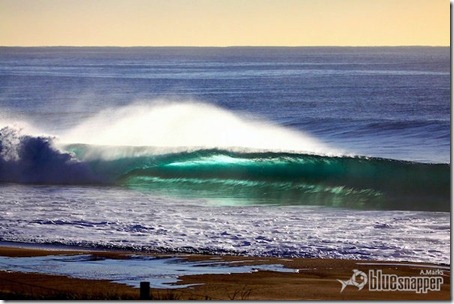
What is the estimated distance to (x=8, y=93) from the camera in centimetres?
940

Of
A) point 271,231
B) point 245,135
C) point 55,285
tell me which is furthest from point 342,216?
point 55,285

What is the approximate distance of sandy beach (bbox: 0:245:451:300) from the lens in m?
8.07

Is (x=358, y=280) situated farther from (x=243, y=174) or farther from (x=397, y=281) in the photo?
(x=243, y=174)

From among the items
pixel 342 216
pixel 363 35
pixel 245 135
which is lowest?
pixel 342 216

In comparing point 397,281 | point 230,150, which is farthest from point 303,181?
point 397,281

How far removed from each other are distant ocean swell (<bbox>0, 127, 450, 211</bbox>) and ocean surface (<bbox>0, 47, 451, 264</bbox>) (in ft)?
0.04

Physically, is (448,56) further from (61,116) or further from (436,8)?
(61,116)

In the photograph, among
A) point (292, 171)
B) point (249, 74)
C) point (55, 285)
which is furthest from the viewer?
point (249, 74)

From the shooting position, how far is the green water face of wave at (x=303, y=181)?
8.89 meters

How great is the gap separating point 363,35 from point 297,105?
803 mm

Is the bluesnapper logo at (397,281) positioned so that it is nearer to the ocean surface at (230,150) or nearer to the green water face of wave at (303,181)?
the ocean surface at (230,150)

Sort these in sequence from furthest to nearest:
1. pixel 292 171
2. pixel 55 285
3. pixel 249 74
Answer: pixel 249 74
pixel 292 171
pixel 55 285

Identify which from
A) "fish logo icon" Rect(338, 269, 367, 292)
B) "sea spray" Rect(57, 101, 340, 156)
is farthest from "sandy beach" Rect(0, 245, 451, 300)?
"sea spray" Rect(57, 101, 340, 156)

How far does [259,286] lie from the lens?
26.7 ft
